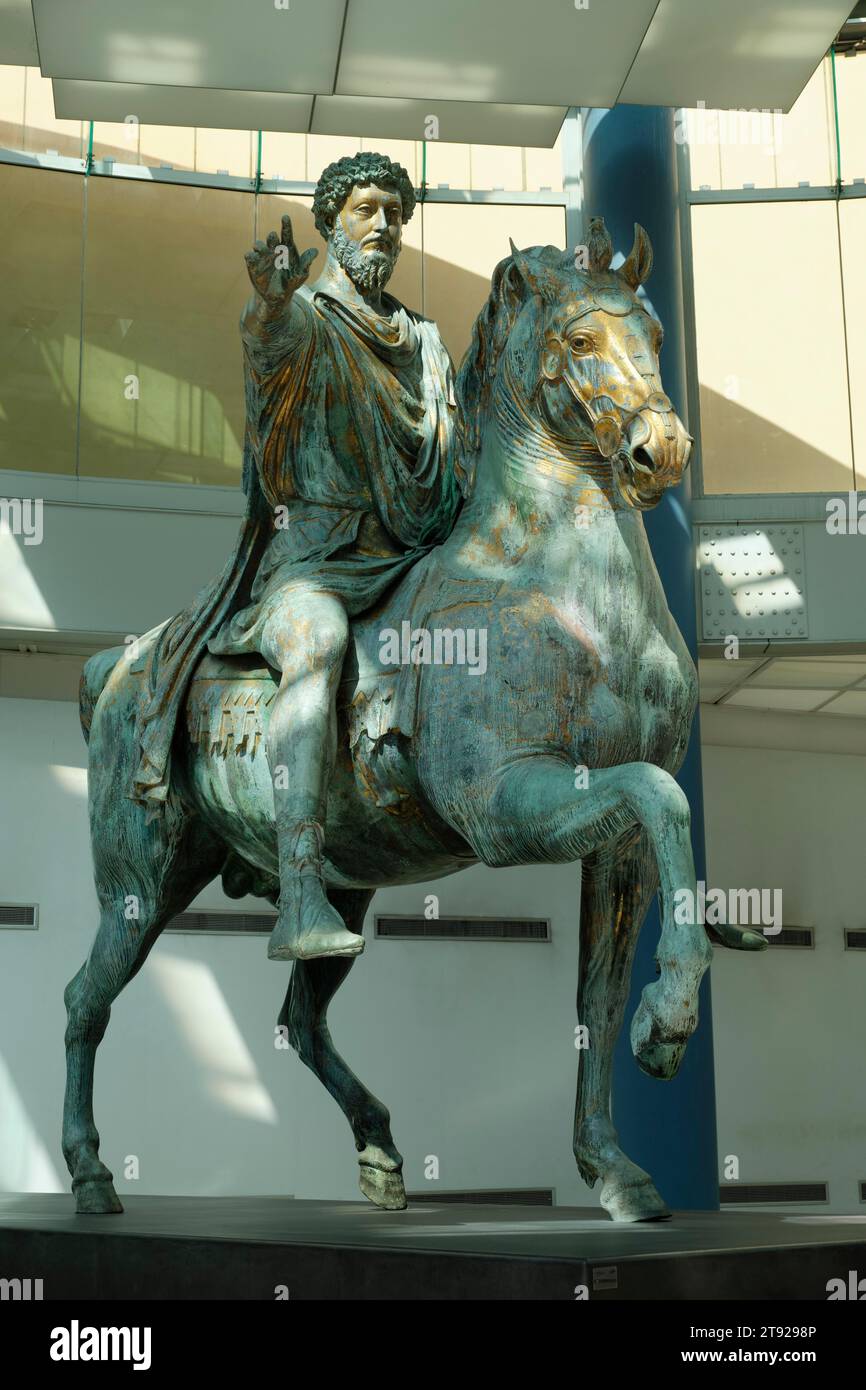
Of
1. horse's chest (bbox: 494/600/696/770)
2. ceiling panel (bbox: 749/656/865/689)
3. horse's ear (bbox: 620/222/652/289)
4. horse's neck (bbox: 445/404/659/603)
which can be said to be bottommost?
horse's chest (bbox: 494/600/696/770)

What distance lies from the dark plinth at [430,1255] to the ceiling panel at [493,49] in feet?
21.9

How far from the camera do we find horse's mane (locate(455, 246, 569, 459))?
5.08 meters

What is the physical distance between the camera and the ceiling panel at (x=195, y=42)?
29.8 ft

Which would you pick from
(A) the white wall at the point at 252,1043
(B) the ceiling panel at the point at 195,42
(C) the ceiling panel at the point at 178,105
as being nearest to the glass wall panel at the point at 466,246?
(C) the ceiling panel at the point at 178,105

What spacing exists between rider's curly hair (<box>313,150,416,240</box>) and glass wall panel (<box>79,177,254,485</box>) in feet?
22.6

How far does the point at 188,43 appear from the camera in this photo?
30.8ft

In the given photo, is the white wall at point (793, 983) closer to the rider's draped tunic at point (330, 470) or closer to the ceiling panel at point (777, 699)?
the ceiling panel at point (777, 699)

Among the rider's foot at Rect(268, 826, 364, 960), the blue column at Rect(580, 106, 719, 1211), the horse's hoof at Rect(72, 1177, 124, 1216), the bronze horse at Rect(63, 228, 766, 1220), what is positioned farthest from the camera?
the blue column at Rect(580, 106, 719, 1211)

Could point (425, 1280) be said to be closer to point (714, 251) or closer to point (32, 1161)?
point (32, 1161)

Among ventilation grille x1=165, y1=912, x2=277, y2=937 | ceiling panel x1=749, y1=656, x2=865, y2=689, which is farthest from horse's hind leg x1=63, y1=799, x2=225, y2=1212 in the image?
ceiling panel x1=749, y1=656, x2=865, y2=689

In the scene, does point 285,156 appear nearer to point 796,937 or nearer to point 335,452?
point 796,937

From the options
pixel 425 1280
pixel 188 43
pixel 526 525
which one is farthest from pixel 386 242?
pixel 188 43

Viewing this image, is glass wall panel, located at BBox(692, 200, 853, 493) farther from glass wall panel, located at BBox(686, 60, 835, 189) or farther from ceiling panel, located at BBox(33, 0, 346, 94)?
ceiling panel, located at BBox(33, 0, 346, 94)
